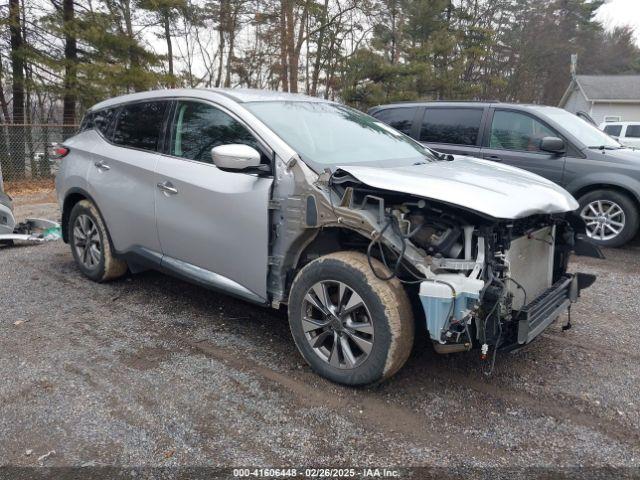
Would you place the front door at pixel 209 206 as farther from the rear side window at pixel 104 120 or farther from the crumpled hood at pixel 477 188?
the rear side window at pixel 104 120

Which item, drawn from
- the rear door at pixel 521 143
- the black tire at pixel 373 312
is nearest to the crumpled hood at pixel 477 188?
the black tire at pixel 373 312

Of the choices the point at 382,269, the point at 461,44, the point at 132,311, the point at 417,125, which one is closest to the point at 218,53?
the point at 461,44

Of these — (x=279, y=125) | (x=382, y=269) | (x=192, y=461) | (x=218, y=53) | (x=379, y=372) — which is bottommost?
(x=192, y=461)

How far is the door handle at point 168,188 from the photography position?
149 inches

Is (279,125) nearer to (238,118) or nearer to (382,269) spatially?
(238,118)

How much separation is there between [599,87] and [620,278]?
102 feet

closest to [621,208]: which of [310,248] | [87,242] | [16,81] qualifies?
[310,248]

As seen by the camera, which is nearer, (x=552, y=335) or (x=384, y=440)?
(x=384, y=440)

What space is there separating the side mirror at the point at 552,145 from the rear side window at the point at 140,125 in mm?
4569

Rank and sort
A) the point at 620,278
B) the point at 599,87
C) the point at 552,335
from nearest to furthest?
the point at 552,335
the point at 620,278
the point at 599,87

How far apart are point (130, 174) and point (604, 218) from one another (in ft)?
18.2

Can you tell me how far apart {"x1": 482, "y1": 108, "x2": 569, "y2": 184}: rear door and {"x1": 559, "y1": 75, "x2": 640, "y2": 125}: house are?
27.3 metres

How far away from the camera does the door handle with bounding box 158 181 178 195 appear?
3794 millimetres

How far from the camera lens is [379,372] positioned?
280 centimetres
